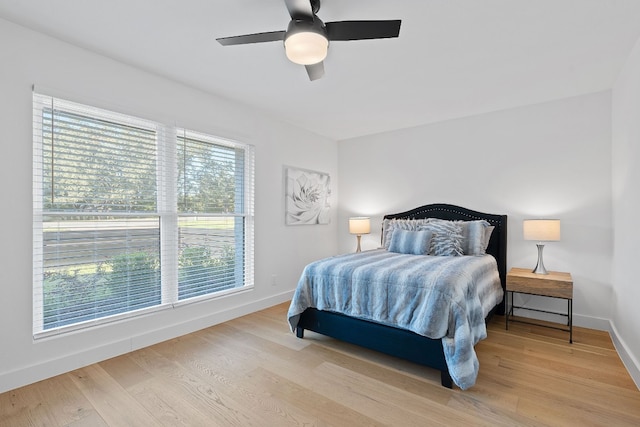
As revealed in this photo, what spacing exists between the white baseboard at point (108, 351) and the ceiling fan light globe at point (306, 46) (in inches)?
107

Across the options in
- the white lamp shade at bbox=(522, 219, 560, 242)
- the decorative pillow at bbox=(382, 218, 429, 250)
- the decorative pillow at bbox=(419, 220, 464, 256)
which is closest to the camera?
the white lamp shade at bbox=(522, 219, 560, 242)

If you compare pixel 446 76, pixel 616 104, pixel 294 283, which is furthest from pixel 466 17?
pixel 294 283

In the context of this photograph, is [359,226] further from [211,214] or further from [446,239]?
[211,214]

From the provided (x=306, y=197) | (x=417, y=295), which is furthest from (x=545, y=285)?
(x=306, y=197)

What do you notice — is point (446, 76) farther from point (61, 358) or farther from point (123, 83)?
point (61, 358)

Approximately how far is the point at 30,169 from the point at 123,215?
688 mm

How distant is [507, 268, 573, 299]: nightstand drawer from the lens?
9.69ft

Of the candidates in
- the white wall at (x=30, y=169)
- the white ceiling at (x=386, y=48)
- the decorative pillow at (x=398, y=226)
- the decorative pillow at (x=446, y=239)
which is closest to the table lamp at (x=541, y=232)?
the decorative pillow at (x=446, y=239)

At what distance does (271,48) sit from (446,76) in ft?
5.40

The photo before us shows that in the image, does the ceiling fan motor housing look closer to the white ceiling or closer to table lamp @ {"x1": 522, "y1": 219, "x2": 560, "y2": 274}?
the white ceiling

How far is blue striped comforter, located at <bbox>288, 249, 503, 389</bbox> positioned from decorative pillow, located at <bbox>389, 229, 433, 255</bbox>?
379mm

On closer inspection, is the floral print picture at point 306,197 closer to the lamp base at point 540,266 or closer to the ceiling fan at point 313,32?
the ceiling fan at point 313,32

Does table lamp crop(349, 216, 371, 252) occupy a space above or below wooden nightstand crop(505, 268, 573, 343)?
above

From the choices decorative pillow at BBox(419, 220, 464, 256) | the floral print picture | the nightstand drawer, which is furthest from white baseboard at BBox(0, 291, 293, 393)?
the nightstand drawer
